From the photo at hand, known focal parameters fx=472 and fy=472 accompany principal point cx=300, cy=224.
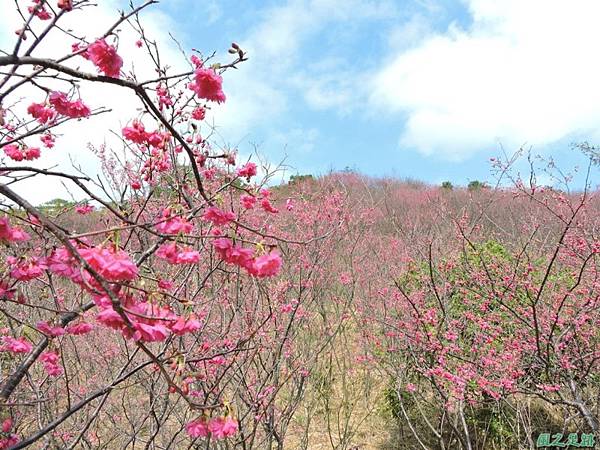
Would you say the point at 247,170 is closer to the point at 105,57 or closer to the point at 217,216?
the point at 217,216

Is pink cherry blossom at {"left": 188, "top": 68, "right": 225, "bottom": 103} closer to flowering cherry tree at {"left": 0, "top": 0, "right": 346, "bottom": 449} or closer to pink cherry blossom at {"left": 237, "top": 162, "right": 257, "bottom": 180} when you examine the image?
flowering cherry tree at {"left": 0, "top": 0, "right": 346, "bottom": 449}

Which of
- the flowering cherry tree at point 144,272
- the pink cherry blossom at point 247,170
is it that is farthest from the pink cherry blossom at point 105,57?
the pink cherry blossom at point 247,170

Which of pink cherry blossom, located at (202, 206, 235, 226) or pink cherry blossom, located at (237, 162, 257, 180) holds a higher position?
pink cherry blossom, located at (237, 162, 257, 180)

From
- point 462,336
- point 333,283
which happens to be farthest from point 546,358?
point 333,283

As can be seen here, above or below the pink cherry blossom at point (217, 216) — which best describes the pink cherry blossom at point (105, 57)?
above

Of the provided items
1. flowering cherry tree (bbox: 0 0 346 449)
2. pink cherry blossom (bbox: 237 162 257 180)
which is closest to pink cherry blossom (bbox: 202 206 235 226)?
flowering cherry tree (bbox: 0 0 346 449)

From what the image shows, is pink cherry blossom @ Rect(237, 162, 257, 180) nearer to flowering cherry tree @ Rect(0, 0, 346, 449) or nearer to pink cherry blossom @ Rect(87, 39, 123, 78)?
flowering cherry tree @ Rect(0, 0, 346, 449)

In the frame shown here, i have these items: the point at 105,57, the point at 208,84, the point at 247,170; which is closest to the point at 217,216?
the point at 208,84

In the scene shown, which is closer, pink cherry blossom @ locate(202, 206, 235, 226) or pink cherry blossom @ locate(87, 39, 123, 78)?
pink cherry blossom @ locate(87, 39, 123, 78)

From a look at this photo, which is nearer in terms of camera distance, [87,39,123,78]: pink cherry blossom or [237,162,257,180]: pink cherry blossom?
[87,39,123,78]: pink cherry blossom

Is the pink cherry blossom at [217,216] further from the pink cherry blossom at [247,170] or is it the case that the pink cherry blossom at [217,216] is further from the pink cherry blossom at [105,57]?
the pink cherry blossom at [247,170]

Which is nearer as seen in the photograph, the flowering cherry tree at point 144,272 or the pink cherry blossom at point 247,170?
the flowering cherry tree at point 144,272

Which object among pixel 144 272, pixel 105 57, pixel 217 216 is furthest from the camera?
pixel 144 272

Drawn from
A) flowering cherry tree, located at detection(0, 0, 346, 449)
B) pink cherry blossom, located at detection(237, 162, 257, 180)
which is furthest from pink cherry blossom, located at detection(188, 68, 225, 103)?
pink cherry blossom, located at detection(237, 162, 257, 180)
